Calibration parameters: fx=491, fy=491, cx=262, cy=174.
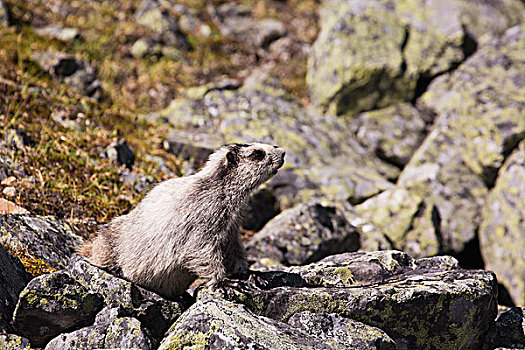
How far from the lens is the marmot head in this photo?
7517 millimetres

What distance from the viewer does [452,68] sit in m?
17.0

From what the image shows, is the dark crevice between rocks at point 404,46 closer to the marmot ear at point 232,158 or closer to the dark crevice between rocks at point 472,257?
the dark crevice between rocks at point 472,257

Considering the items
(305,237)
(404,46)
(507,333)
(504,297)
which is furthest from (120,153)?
(404,46)

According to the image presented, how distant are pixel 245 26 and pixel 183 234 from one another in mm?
16896

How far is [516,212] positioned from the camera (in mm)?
12664

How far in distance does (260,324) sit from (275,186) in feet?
24.4

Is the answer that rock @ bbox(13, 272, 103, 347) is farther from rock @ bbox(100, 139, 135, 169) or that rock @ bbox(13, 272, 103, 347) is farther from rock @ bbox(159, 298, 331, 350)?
rock @ bbox(100, 139, 135, 169)

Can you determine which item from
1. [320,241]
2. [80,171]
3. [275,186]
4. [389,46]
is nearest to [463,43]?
[389,46]

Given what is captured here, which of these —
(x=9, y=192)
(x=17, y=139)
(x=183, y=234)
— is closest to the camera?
(x=183, y=234)

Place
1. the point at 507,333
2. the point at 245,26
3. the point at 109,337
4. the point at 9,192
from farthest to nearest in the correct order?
the point at 245,26, the point at 9,192, the point at 507,333, the point at 109,337

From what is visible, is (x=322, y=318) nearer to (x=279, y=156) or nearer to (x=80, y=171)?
(x=279, y=156)

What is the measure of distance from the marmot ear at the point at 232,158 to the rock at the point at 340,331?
262 cm

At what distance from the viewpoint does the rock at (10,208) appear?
27.5 ft

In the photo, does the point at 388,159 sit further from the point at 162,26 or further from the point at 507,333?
the point at 162,26
